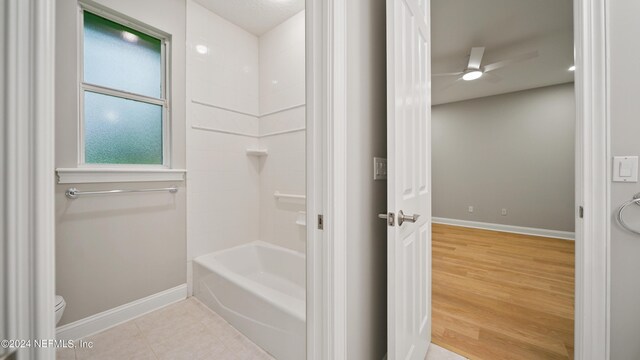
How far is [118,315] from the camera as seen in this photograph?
6.09 ft

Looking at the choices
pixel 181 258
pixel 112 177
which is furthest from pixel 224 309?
pixel 112 177

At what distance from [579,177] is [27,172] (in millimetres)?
1770

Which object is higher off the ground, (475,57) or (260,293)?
(475,57)

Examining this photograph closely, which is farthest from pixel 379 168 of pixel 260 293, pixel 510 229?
pixel 510 229

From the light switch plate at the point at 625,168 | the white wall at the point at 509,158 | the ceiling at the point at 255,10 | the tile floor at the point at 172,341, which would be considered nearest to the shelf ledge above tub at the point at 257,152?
the ceiling at the point at 255,10

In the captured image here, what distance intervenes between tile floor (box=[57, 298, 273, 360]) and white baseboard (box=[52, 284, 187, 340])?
5cm

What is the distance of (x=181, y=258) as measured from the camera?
2.24 meters

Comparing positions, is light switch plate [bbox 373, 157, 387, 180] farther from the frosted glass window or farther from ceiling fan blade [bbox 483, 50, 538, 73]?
ceiling fan blade [bbox 483, 50, 538, 73]

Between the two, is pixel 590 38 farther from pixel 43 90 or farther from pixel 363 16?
pixel 43 90

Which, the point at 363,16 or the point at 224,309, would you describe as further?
the point at 224,309

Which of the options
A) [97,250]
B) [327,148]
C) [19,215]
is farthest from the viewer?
[97,250]

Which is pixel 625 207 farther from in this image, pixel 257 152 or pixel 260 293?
pixel 257 152

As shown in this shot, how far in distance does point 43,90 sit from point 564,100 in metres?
6.00

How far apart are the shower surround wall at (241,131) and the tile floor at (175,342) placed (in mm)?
578
